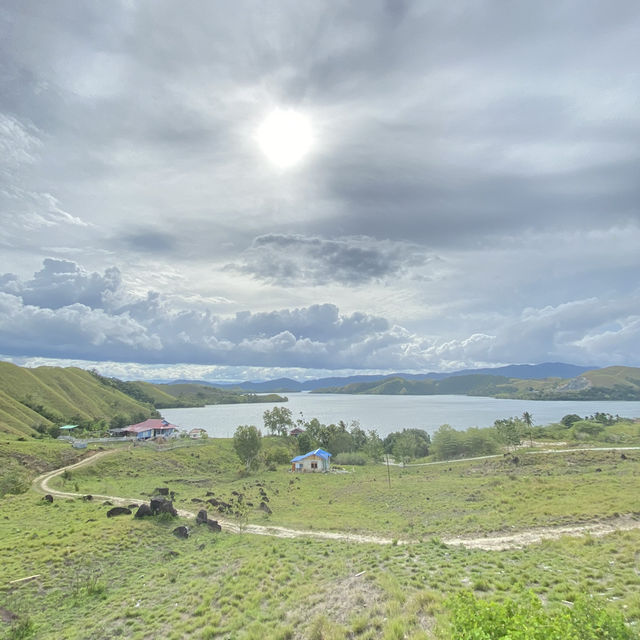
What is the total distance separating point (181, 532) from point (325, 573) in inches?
581

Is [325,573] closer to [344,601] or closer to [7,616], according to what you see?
[344,601]

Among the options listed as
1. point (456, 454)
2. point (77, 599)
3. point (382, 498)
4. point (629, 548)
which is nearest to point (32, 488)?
point (77, 599)

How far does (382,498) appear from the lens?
41.6m

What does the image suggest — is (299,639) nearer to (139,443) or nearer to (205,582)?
(205,582)

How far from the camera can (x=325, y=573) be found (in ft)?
51.9

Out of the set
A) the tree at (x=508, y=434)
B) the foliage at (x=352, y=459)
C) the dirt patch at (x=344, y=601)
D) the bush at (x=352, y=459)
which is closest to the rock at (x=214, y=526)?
the dirt patch at (x=344, y=601)

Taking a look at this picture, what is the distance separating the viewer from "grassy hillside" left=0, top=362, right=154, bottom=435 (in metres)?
93.7

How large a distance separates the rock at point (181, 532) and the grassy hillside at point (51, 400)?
73329 mm

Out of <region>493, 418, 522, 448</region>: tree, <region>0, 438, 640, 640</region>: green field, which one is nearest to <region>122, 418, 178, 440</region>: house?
<region>0, 438, 640, 640</region>: green field

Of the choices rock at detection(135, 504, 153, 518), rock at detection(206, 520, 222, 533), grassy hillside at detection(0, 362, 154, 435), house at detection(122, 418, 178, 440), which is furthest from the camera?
house at detection(122, 418, 178, 440)

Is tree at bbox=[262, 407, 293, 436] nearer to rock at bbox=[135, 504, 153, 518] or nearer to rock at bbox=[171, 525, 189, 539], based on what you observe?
rock at bbox=[135, 504, 153, 518]

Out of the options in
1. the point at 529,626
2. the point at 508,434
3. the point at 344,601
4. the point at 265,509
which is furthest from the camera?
the point at 508,434

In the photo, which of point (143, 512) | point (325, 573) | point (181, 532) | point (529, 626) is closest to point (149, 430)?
point (143, 512)

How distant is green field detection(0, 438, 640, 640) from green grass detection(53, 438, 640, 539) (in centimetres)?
31
